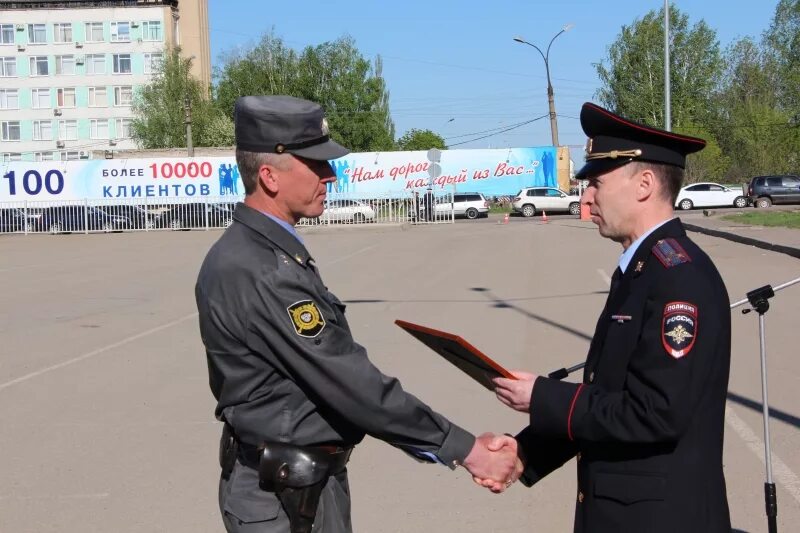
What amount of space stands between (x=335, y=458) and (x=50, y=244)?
3392 cm

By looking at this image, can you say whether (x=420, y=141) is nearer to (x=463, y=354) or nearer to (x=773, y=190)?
(x=773, y=190)

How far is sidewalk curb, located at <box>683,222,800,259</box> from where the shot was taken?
20.8m

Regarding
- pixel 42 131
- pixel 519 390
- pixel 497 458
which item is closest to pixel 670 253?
pixel 519 390

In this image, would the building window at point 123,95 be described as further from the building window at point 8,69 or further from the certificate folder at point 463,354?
the certificate folder at point 463,354

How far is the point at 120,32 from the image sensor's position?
286 ft

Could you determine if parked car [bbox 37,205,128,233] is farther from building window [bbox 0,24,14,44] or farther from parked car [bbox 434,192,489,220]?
building window [bbox 0,24,14,44]

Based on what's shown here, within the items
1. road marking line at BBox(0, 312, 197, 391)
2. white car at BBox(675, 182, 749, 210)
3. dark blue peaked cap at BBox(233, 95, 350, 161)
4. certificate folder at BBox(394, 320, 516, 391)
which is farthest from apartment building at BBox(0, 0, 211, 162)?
certificate folder at BBox(394, 320, 516, 391)

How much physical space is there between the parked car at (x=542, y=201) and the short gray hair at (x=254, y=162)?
48423 millimetres

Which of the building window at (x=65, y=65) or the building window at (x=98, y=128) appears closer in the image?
the building window at (x=65, y=65)

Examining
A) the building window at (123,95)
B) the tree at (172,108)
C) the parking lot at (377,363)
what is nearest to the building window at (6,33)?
the building window at (123,95)

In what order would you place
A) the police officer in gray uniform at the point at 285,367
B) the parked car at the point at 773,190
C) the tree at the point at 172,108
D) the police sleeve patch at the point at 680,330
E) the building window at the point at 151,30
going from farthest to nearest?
the building window at the point at 151,30
the tree at the point at 172,108
the parked car at the point at 773,190
the police officer in gray uniform at the point at 285,367
the police sleeve patch at the point at 680,330

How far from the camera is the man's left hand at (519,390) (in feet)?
9.00

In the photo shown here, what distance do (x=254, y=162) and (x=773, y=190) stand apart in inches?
1931

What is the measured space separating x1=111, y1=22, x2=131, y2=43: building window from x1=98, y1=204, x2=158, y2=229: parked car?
47.2 meters
